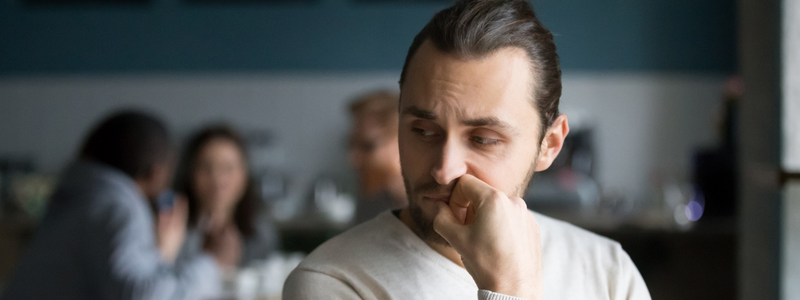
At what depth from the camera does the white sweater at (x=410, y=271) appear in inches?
30.9

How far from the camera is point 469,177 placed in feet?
2.44

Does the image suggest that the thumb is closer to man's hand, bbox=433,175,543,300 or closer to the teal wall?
man's hand, bbox=433,175,543,300

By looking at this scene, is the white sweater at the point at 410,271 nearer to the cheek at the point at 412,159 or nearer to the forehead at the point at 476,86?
the cheek at the point at 412,159

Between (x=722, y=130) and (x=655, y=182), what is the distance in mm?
Answer: 677

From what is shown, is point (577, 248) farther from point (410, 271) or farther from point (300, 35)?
point (300, 35)

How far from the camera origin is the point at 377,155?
1997mm

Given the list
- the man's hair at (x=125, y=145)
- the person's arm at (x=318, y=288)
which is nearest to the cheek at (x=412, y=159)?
the person's arm at (x=318, y=288)

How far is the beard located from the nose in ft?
0.07

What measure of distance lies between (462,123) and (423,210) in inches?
5.2

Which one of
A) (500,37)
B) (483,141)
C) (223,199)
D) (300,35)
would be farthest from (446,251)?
(300,35)

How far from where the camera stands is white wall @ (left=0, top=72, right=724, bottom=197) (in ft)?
13.1

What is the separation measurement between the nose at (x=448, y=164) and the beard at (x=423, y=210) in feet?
0.07

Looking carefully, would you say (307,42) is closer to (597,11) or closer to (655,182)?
(597,11)

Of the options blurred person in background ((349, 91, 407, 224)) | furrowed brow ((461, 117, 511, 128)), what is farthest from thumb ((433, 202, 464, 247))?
blurred person in background ((349, 91, 407, 224))
